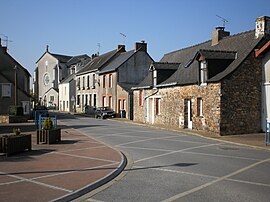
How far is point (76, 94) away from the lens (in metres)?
62.0

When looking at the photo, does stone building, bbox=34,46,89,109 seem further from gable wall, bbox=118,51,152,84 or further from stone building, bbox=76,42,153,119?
gable wall, bbox=118,51,152,84

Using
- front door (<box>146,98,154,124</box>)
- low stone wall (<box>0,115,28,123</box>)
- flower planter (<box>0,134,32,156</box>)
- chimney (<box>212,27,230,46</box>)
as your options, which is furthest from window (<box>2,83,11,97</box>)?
flower planter (<box>0,134,32,156</box>)

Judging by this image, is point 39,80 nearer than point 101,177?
No

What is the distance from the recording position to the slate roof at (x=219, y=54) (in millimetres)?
22312

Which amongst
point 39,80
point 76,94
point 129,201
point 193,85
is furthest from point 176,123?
point 39,80

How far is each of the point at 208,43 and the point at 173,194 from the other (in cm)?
2441

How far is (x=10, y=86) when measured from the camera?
39312 millimetres

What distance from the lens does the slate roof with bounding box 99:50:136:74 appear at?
45506mm

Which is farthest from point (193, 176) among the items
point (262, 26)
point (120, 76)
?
point (120, 76)

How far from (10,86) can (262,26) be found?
28515 millimetres

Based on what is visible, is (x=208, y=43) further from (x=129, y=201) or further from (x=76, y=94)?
(x=76, y=94)

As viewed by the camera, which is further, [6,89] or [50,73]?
[50,73]

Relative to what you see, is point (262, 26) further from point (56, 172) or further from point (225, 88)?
point (56, 172)

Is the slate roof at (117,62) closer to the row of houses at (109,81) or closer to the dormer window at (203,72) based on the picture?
the row of houses at (109,81)
